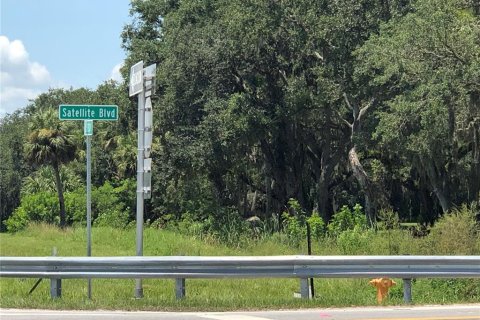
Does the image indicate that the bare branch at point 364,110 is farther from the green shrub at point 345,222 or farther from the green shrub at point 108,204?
the green shrub at point 108,204

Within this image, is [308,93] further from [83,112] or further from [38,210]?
[38,210]

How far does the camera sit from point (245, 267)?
10461mm

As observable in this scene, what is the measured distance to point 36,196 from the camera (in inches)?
1945

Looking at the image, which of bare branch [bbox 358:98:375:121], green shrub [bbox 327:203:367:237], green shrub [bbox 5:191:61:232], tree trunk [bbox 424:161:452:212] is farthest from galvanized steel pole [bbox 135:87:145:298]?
green shrub [bbox 5:191:61:232]

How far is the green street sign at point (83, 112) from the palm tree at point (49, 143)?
105ft

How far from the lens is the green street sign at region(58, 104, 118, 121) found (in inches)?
437

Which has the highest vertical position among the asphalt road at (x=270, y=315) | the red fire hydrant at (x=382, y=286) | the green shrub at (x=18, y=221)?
the green shrub at (x=18, y=221)

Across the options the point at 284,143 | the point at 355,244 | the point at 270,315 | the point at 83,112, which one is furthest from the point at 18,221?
the point at 270,315

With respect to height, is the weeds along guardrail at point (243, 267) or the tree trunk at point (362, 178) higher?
the tree trunk at point (362, 178)

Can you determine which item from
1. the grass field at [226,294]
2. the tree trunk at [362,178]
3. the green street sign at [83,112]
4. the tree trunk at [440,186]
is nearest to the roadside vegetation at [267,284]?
the grass field at [226,294]

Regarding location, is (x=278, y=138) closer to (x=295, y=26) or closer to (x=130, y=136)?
(x=295, y=26)

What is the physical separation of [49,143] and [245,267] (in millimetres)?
34173

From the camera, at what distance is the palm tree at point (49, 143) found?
138 feet

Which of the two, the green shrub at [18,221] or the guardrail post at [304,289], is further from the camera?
the green shrub at [18,221]
